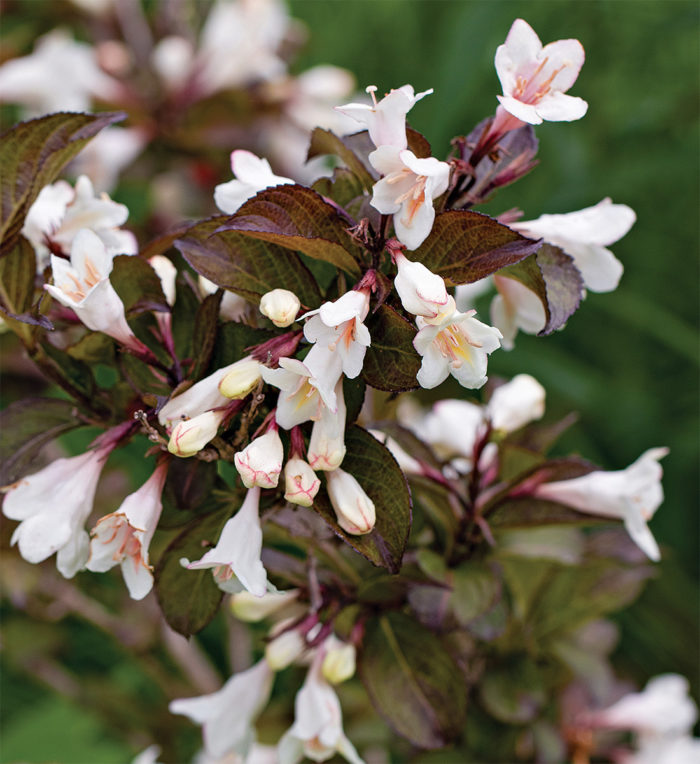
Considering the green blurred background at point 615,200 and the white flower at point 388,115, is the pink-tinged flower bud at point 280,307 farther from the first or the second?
the green blurred background at point 615,200

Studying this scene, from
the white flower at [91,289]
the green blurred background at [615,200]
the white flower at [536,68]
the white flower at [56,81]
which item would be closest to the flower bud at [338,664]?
the white flower at [91,289]

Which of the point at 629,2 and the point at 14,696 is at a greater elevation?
the point at 629,2

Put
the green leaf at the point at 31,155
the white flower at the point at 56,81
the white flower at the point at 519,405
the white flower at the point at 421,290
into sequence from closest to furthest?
1. the white flower at the point at 421,290
2. the green leaf at the point at 31,155
3. the white flower at the point at 519,405
4. the white flower at the point at 56,81

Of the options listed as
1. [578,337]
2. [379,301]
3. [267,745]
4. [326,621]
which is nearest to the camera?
[379,301]

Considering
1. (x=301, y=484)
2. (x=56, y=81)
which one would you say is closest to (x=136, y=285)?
(x=301, y=484)

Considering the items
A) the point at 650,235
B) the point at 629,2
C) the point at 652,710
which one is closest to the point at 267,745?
the point at 652,710

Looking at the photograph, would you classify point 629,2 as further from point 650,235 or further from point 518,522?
point 518,522
